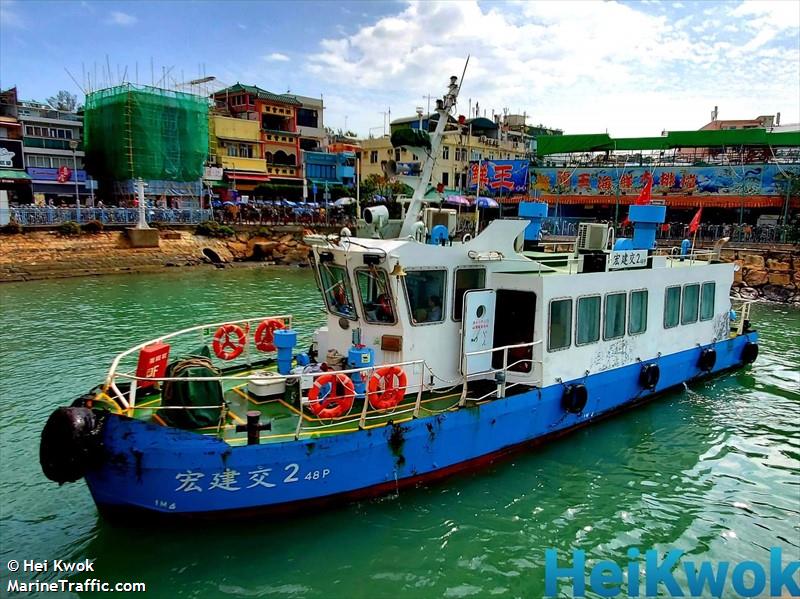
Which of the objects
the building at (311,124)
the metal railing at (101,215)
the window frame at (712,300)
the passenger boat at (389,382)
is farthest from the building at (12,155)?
the window frame at (712,300)

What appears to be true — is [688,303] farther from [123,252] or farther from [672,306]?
[123,252]

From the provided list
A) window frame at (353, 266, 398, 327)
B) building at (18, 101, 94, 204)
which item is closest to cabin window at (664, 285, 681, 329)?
window frame at (353, 266, 398, 327)

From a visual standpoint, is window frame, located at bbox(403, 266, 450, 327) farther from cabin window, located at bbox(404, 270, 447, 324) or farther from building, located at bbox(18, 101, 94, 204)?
building, located at bbox(18, 101, 94, 204)

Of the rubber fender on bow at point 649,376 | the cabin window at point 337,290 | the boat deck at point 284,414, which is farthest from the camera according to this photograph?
the rubber fender on bow at point 649,376

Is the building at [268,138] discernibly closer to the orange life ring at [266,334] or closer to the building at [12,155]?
the building at [12,155]

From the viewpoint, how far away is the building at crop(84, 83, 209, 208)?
41688mm

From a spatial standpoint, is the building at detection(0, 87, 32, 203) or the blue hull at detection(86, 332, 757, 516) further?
the building at detection(0, 87, 32, 203)

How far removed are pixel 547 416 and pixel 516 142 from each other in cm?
5929

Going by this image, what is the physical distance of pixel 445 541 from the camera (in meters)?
7.58

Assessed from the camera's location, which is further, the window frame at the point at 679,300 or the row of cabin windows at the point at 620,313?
the window frame at the point at 679,300

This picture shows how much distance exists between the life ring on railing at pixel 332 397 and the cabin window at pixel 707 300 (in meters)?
9.68

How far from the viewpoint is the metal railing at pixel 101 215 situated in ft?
107

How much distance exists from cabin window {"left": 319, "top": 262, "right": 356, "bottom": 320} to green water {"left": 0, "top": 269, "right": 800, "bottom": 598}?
3099mm

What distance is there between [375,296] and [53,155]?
Answer: 4542 cm
